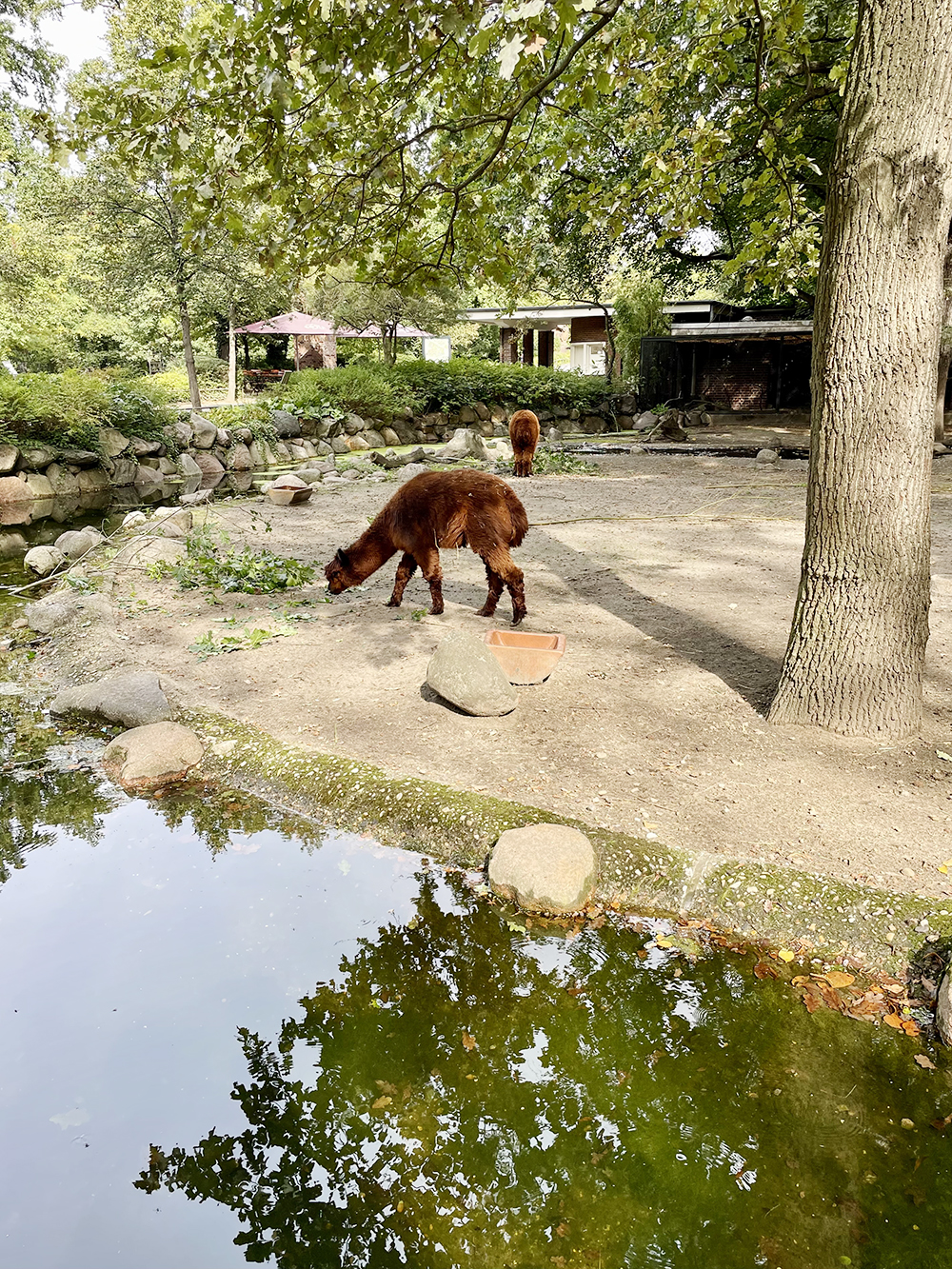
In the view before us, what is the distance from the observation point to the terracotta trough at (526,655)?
5.41 meters

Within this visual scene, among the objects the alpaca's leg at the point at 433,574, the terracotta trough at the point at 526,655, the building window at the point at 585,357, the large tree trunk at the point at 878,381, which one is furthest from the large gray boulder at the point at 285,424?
the building window at the point at 585,357

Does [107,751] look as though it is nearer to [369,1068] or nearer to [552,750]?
[552,750]

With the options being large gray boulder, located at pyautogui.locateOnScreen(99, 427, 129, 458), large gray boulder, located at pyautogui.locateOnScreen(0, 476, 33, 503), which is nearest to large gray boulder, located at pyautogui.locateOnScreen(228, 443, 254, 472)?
large gray boulder, located at pyautogui.locateOnScreen(99, 427, 129, 458)

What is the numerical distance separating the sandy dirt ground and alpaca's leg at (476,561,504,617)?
0.09 meters

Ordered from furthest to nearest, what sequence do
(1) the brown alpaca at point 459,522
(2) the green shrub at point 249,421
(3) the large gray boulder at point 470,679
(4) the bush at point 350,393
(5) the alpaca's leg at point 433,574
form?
(4) the bush at point 350,393 < (2) the green shrub at point 249,421 < (5) the alpaca's leg at point 433,574 < (1) the brown alpaca at point 459,522 < (3) the large gray boulder at point 470,679

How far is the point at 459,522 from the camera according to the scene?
241 inches

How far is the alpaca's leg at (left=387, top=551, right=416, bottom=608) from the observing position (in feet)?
Result: 22.3

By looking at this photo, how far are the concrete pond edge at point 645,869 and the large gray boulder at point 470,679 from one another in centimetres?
74

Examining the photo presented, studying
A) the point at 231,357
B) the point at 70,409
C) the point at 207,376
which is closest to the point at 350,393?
the point at 231,357

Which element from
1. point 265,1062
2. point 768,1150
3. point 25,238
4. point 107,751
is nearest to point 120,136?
point 107,751

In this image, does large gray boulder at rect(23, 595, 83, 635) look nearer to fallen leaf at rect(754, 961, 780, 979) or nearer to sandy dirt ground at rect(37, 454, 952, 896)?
sandy dirt ground at rect(37, 454, 952, 896)

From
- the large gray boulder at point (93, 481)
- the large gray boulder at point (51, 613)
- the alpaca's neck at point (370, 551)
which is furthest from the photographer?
the large gray boulder at point (93, 481)

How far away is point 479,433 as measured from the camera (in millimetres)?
25391

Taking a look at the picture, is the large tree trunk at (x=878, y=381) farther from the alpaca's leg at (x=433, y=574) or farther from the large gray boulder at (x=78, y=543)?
the large gray boulder at (x=78, y=543)
